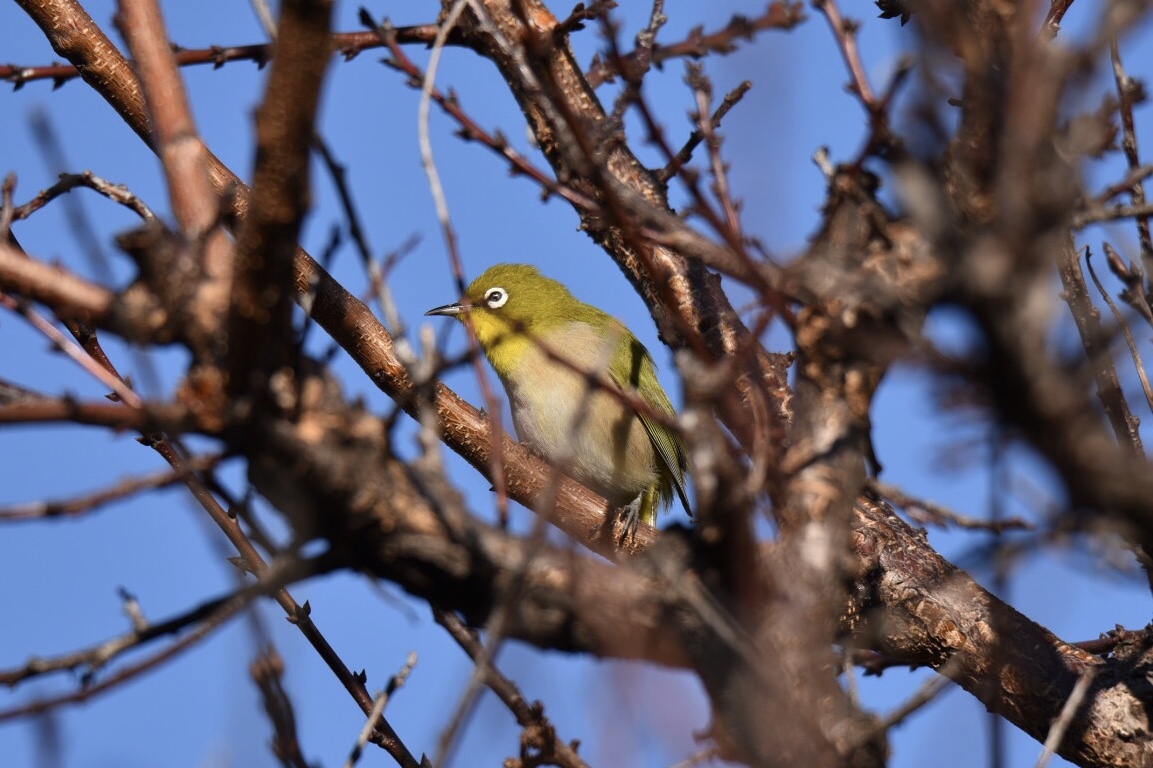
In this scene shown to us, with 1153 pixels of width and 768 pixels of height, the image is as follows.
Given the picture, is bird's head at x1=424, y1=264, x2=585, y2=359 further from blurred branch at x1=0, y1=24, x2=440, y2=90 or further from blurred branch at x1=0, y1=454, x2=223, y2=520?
blurred branch at x1=0, y1=454, x2=223, y2=520

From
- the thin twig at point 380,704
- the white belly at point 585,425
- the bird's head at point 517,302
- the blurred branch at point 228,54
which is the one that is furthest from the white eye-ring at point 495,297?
the thin twig at point 380,704

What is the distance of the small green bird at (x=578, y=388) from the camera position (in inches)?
282

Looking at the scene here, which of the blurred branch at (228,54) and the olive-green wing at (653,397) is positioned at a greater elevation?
the olive-green wing at (653,397)

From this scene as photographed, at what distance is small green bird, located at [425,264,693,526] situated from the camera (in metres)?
7.15

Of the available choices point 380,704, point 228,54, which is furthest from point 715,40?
point 380,704

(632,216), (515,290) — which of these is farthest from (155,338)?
(515,290)

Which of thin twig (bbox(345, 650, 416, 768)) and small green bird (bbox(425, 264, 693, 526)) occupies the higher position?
small green bird (bbox(425, 264, 693, 526))

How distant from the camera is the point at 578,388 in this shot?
7.04 m

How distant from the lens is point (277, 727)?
210 centimetres

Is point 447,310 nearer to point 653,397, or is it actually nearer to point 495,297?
point 495,297

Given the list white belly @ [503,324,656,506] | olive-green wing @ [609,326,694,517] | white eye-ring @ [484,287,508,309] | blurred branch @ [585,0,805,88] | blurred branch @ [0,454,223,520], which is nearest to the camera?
blurred branch @ [0,454,223,520]

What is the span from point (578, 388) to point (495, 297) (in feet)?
4.41

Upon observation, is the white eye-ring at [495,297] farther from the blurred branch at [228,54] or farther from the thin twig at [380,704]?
the thin twig at [380,704]

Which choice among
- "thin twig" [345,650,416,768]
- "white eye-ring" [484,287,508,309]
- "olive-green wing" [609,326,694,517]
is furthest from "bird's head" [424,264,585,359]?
"thin twig" [345,650,416,768]
